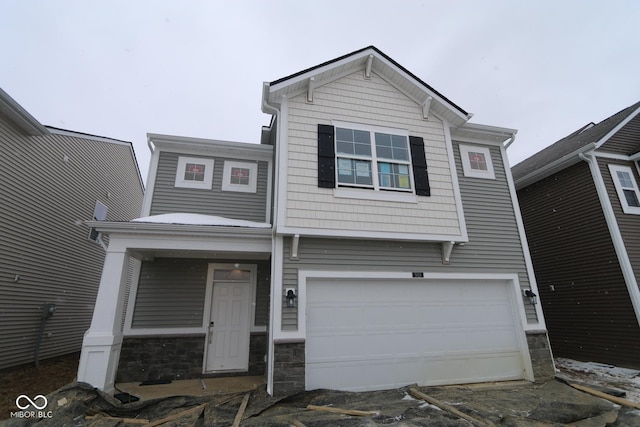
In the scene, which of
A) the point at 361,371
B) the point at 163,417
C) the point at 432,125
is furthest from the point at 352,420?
the point at 432,125

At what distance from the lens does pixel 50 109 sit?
42.7m

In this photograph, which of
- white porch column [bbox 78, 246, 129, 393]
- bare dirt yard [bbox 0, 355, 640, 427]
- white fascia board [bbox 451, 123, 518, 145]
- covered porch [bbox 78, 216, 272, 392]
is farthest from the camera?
white fascia board [bbox 451, 123, 518, 145]

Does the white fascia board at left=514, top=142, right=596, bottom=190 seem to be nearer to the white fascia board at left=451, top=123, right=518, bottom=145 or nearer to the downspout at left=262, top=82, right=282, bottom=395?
the white fascia board at left=451, top=123, right=518, bottom=145

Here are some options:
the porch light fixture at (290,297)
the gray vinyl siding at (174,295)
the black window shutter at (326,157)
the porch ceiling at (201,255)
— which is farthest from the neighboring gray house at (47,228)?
the black window shutter at (326,157)

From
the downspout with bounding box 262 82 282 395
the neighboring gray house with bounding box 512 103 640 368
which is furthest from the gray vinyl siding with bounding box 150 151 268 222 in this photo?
the neighboring gray house with bounding box 512 103 640 368

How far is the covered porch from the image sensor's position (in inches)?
210

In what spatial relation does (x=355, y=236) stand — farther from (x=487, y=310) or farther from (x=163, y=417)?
(x=163, y=417)

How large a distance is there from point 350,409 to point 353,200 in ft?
11.2

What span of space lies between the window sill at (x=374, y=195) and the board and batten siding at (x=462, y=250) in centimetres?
84

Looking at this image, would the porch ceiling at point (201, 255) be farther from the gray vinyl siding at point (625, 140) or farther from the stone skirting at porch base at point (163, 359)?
the gray vinyl siding at point (625, 140)

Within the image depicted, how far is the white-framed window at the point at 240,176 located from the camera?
25.0 ft

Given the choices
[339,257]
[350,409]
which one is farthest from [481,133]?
[350,409]

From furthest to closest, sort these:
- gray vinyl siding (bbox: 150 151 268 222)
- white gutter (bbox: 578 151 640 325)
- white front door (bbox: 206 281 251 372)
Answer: gray vinyl siding (bbox: 150 151 268 222)
white gutter (bbox: 578 151 640 325)
white front door (bbox: 206 281 251 372)

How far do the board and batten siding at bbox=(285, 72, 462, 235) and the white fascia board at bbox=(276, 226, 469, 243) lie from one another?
76 millimetres
